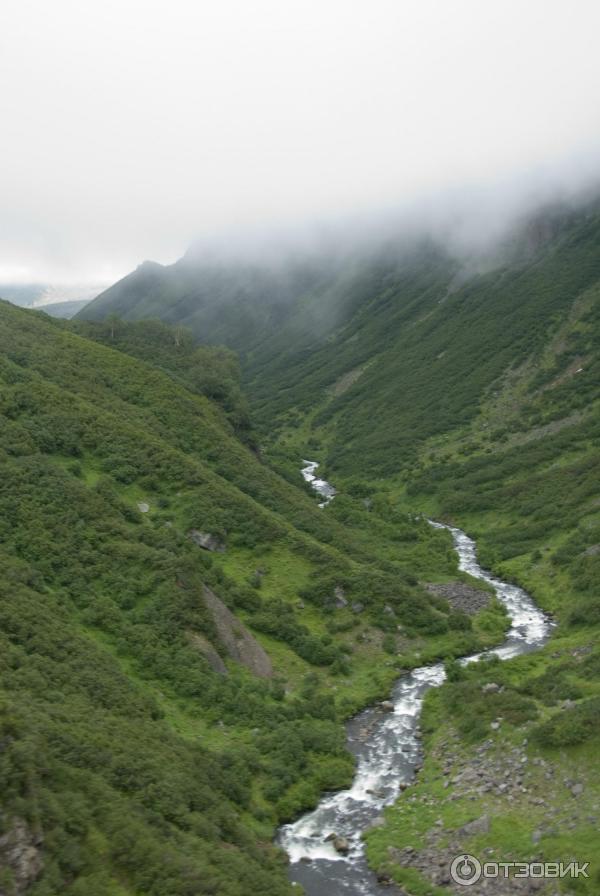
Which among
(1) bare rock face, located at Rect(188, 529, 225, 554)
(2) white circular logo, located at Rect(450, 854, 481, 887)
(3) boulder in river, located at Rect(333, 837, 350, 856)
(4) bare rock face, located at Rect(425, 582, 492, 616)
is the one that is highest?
(1) bare rock face, located at Rect(188, 529, 225, 554)

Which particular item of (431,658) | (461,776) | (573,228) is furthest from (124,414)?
(573,228)

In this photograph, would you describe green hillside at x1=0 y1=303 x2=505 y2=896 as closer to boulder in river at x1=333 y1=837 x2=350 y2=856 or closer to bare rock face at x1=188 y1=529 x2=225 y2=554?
bare rock face at x1=188 y1=529 x2=225 y2=554

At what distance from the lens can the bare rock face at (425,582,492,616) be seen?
61062mm

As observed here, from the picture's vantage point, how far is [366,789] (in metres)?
36.1

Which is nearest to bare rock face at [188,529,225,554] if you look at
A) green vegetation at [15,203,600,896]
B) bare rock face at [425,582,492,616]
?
green vegetation at [15,203,600,896]

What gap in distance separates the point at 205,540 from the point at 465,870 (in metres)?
34.6

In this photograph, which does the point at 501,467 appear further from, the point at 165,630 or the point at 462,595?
the point at 165,630

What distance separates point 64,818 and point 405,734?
23808mm

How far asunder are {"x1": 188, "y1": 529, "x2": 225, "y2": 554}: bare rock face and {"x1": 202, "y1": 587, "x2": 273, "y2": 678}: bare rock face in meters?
9.03

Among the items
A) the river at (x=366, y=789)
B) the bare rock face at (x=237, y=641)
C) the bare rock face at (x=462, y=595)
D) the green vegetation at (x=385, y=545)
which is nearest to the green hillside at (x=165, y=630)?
the bare rock face at (x=237, y=641)

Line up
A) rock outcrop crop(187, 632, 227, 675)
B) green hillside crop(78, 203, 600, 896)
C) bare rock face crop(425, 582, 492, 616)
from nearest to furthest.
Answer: green hillside crop(78, 203, 600, 896)
rock outcrop crop(187, 632, 227, 675)
bare rock face crop(425, 582, 492, 616)

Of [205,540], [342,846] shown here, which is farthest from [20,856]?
[205,540]

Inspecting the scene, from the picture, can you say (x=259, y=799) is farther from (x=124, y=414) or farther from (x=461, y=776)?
(x=124, y=414)

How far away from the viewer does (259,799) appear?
1364 inches
